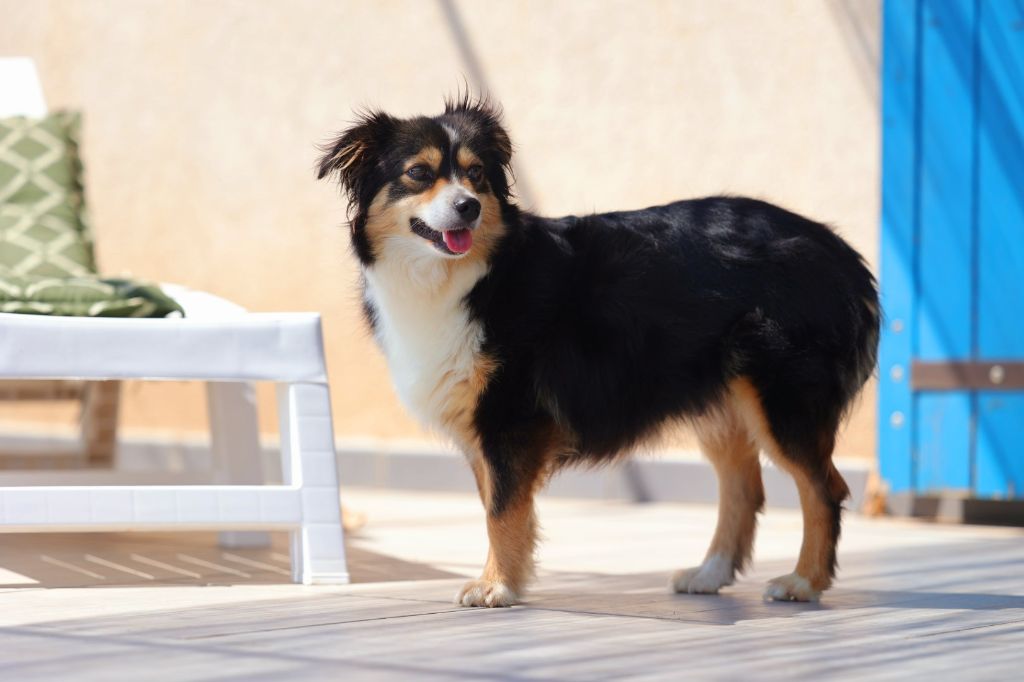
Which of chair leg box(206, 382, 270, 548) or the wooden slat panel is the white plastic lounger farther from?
the wooden slat panel

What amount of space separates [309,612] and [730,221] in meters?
1.35

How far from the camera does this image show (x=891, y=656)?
2.95m

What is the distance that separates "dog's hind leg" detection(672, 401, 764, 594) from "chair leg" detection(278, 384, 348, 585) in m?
0.87

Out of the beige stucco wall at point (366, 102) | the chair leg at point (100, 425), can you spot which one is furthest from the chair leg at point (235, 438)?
the beige stucco wall at point (366, 102)

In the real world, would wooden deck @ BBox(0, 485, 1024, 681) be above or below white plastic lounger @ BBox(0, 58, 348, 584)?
below

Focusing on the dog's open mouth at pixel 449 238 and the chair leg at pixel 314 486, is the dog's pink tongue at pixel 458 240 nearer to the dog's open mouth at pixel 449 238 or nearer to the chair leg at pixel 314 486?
the dog's open mouth at pixel 449 238

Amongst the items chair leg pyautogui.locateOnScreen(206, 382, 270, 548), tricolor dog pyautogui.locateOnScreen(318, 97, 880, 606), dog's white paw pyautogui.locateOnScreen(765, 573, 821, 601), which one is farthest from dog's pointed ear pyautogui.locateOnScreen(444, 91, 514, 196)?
chair leg pyautogui.locateOnScreen(206, 382, 270, 548)

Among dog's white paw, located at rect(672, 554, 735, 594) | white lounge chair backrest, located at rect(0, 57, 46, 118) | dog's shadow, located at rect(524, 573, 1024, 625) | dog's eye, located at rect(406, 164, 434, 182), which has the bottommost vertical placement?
dog's shadow, located at rect(524, 573, 1024, 625)

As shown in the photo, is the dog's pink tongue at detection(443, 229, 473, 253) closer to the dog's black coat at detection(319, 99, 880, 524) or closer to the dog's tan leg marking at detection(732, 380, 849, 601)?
the dog's black coat at detection(319, 99, 880, 524)

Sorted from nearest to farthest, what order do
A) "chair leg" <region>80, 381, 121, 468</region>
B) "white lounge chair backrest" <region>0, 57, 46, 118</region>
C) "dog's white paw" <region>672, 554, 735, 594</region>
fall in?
"dog's white paw" <region>672, 554, 735, 594</region>
"chair leg" <region>80, 381, 121, 468</region>
"white lounge chair backrest" <region>0, 57, 46, 118</region>

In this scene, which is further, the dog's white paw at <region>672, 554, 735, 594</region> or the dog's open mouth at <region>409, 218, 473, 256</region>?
the dog's white paw at <region>672, 554, 735, 594</region>

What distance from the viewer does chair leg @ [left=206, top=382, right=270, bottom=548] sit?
484 cm

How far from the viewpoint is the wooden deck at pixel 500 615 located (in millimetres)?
2832

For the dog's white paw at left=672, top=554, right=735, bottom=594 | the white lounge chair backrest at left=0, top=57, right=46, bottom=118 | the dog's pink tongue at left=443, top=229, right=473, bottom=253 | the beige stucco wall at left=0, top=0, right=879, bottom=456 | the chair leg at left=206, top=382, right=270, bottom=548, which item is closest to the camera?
the dog's pink tongue at left=443, top=229, right=473, bottom=253
